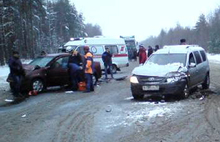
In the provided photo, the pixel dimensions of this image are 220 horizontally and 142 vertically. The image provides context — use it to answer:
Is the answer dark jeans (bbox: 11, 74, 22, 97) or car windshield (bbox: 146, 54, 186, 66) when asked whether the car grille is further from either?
dark jeans (bbox: 11, 74, 22, 97)

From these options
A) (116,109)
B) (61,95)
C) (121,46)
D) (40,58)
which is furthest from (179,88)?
(121,46)

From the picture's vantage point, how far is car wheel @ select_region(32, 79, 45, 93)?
12994 mm

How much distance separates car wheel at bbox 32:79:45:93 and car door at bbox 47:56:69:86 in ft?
1.12

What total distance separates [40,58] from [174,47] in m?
6.15

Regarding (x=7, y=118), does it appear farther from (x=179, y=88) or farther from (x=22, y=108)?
(x=179, y=88)

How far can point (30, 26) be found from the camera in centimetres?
4731

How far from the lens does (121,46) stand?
73.1ft

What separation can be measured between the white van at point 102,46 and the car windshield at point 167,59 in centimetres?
832

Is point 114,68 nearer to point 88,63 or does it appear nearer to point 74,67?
point 74,67

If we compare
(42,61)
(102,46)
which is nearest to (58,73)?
(42,61)

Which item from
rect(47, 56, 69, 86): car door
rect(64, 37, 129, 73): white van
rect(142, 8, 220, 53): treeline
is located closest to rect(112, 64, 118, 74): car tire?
rect(64, 37, 129, 73): white van

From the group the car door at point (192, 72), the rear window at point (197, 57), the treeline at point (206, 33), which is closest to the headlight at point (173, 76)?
the car door at point (192, 72)

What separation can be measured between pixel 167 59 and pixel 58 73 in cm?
500

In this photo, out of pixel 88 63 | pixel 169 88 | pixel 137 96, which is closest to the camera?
pixel 169 88
